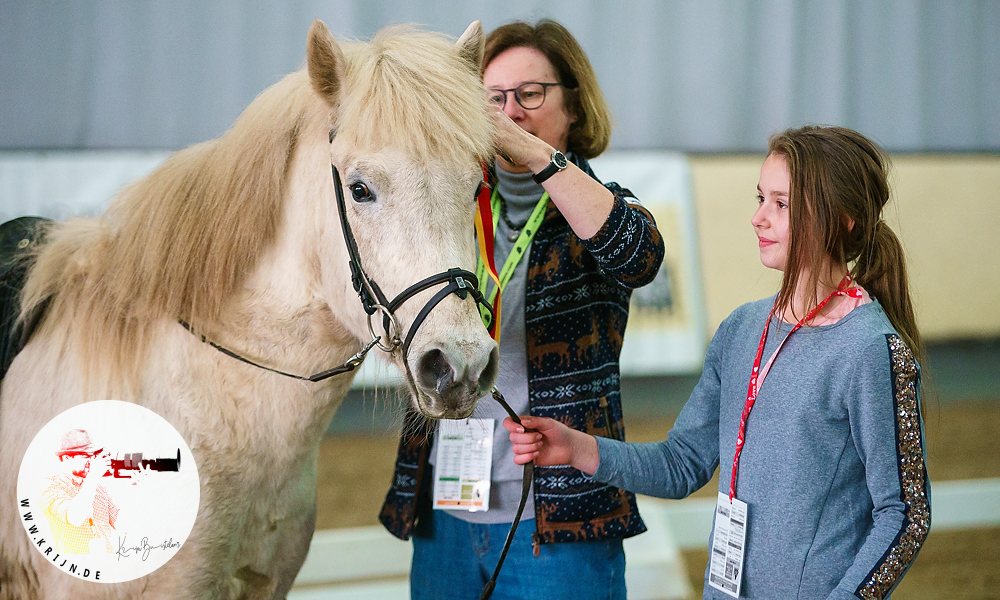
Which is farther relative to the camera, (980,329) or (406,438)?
(980,329)

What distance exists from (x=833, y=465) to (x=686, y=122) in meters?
3.31

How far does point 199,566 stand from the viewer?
0.96 meters

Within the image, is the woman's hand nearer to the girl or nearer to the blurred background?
the girl

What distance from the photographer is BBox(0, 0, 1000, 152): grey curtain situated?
118 inches

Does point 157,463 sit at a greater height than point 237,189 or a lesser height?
lesser

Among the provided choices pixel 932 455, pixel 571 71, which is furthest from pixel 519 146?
pixel 932 455

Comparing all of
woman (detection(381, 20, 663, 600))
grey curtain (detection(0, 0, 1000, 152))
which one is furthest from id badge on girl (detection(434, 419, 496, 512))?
grey curtain (detection(0, 0, 1000, 152))

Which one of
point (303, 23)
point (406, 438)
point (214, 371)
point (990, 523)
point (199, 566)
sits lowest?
point (990, 523)

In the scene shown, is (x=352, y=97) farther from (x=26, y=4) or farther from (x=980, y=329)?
(x=980, y=329)

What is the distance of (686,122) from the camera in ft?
12.5

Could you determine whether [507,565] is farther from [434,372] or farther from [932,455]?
[932,455]

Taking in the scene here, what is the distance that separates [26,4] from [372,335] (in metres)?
2.99

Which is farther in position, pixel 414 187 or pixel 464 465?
pixel 464 465

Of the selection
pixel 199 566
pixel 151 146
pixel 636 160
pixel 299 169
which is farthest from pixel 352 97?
pixel 636 160
